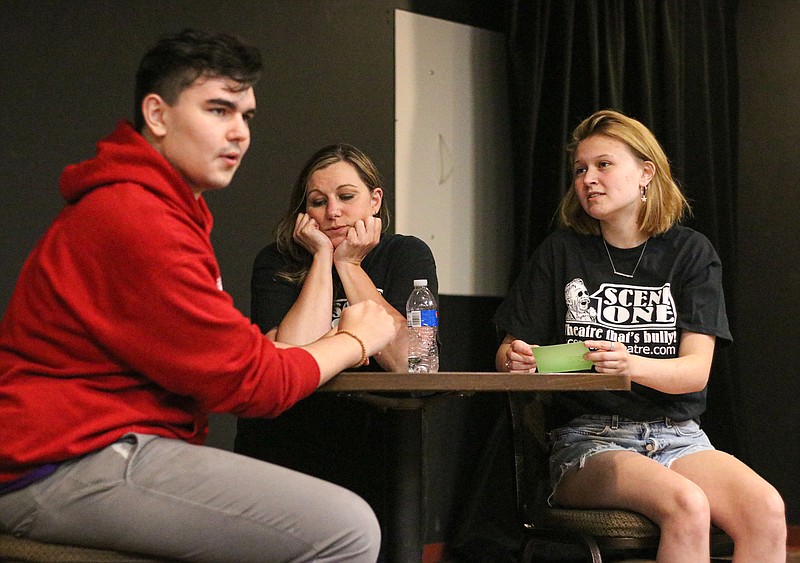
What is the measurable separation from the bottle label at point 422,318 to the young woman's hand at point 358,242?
25 centimetres

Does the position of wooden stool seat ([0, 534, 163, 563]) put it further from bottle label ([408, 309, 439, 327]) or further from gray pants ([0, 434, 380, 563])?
bottle label ([408, 309, 439, 327])

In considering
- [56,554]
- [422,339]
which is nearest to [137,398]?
[56,554]

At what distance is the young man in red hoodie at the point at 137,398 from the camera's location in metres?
1.40

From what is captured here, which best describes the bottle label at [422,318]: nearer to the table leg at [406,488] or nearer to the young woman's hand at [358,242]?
the young woman's hand at [358,242]

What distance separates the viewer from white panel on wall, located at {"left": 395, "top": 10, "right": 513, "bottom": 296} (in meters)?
3.64

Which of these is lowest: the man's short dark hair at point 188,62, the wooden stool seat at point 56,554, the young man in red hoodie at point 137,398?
the wooden stool seat at point 56,554

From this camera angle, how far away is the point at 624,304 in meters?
2.45

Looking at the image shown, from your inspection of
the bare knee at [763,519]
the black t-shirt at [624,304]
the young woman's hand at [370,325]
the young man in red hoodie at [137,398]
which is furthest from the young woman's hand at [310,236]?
the bare knee at [763,519]

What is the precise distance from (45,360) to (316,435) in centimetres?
95

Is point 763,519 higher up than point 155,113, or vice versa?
point 155,113

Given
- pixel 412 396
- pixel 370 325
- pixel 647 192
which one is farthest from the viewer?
pixel 647 192

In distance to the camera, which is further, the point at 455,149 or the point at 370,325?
the point at 455,149

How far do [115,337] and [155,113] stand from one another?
41 cm

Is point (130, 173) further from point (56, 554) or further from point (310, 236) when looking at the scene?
point (310, 236)
